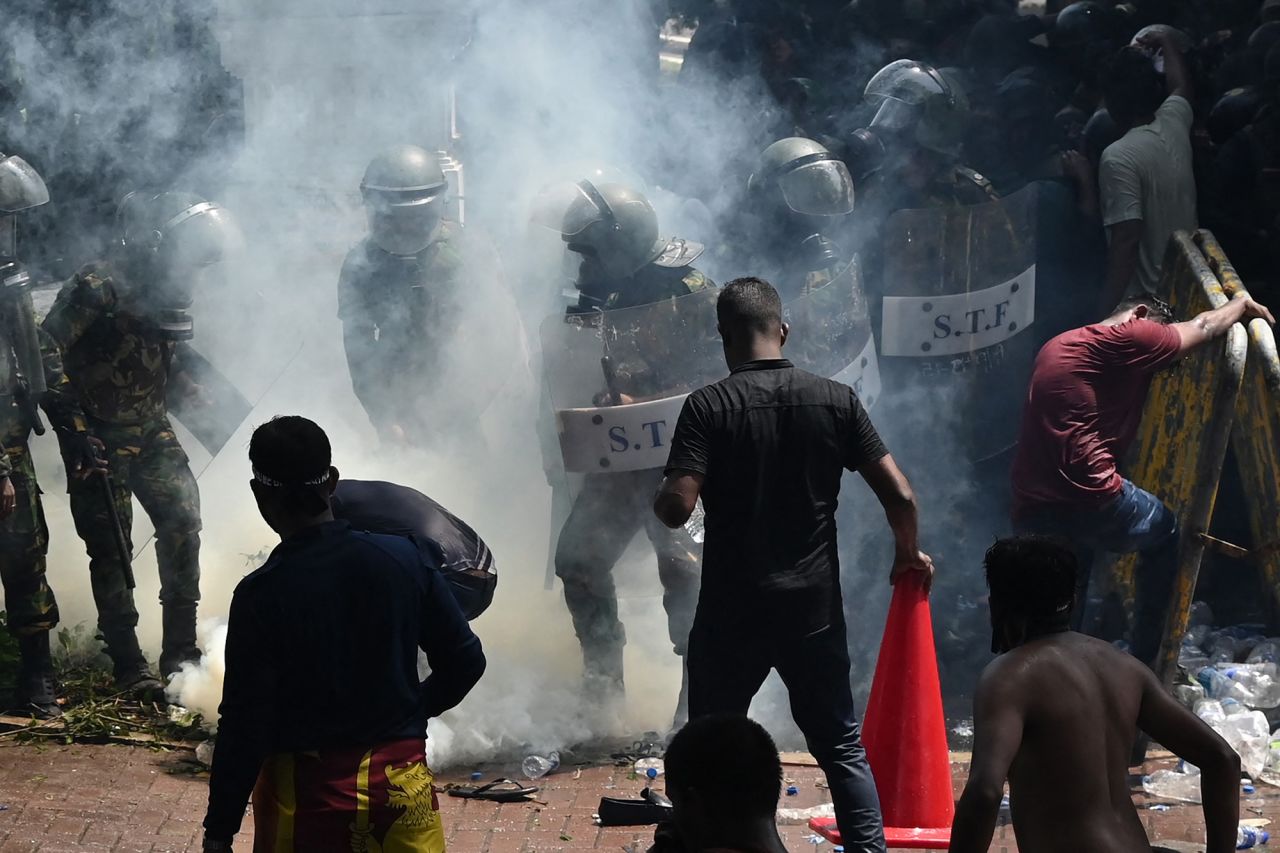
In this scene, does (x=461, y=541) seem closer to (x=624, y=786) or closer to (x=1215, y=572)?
(x=624, y=786)

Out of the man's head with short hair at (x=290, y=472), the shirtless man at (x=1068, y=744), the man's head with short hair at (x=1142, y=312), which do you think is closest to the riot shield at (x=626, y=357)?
the man's head with short hair at (x=1142, y=312)

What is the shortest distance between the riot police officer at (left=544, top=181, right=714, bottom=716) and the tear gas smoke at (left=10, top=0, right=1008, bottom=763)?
260mm

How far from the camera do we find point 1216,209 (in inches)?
274

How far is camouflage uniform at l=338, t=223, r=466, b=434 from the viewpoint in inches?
281

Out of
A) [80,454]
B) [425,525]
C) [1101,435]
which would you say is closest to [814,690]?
[425,525]

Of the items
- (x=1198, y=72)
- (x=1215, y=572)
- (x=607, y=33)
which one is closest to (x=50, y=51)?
(x=607, y=33)

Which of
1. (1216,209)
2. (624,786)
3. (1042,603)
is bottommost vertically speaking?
(624,786)

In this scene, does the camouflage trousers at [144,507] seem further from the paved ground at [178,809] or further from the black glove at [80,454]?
the paved ground at [178,809]

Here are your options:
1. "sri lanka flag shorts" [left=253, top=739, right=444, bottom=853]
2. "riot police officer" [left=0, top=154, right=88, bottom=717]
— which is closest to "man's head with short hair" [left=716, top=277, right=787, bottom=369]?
"sri lanka flag shorts" [left=253, top=739, right=444, bottom=853]

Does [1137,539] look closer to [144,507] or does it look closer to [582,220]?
[582,220]

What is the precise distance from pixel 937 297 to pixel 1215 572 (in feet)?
5.34

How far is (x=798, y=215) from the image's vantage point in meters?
6.32

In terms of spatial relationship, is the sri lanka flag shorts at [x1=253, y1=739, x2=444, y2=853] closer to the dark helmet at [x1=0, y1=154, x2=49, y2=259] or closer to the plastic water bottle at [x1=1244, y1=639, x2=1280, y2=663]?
the dark helmet at [x1=0, y1=154, x2=49, y2=259]

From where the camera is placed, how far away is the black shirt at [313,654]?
301 cm
